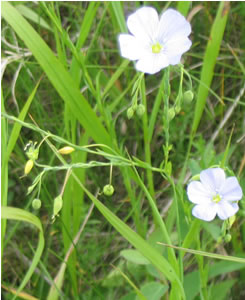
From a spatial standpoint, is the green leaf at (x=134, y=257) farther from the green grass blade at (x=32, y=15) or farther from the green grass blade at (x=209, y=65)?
the green grass blade at (x=32, y=15)

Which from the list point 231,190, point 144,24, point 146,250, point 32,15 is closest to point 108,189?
point 146,250

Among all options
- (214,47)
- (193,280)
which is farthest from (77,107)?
(193,280)

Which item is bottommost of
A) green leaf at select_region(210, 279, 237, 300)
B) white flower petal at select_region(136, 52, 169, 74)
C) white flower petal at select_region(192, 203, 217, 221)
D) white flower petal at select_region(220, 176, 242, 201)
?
green leaf at select_region(210, 279, 237, 300)

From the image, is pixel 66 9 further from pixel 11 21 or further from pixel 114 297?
pixel 114 297

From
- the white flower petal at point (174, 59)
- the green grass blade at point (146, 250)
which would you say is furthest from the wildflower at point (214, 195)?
the white flower petal at point (174, 59)

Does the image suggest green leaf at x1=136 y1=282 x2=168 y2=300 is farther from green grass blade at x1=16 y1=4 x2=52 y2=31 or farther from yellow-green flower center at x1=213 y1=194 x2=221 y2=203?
green grass blade at x1=16 y1=4 x2=52 y2=31

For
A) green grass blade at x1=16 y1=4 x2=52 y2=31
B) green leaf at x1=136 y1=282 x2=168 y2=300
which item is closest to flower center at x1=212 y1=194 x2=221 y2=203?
green leaf at x1=136 y1=282 x2=168 y2=300

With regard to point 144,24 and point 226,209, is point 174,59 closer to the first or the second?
point 144,24
